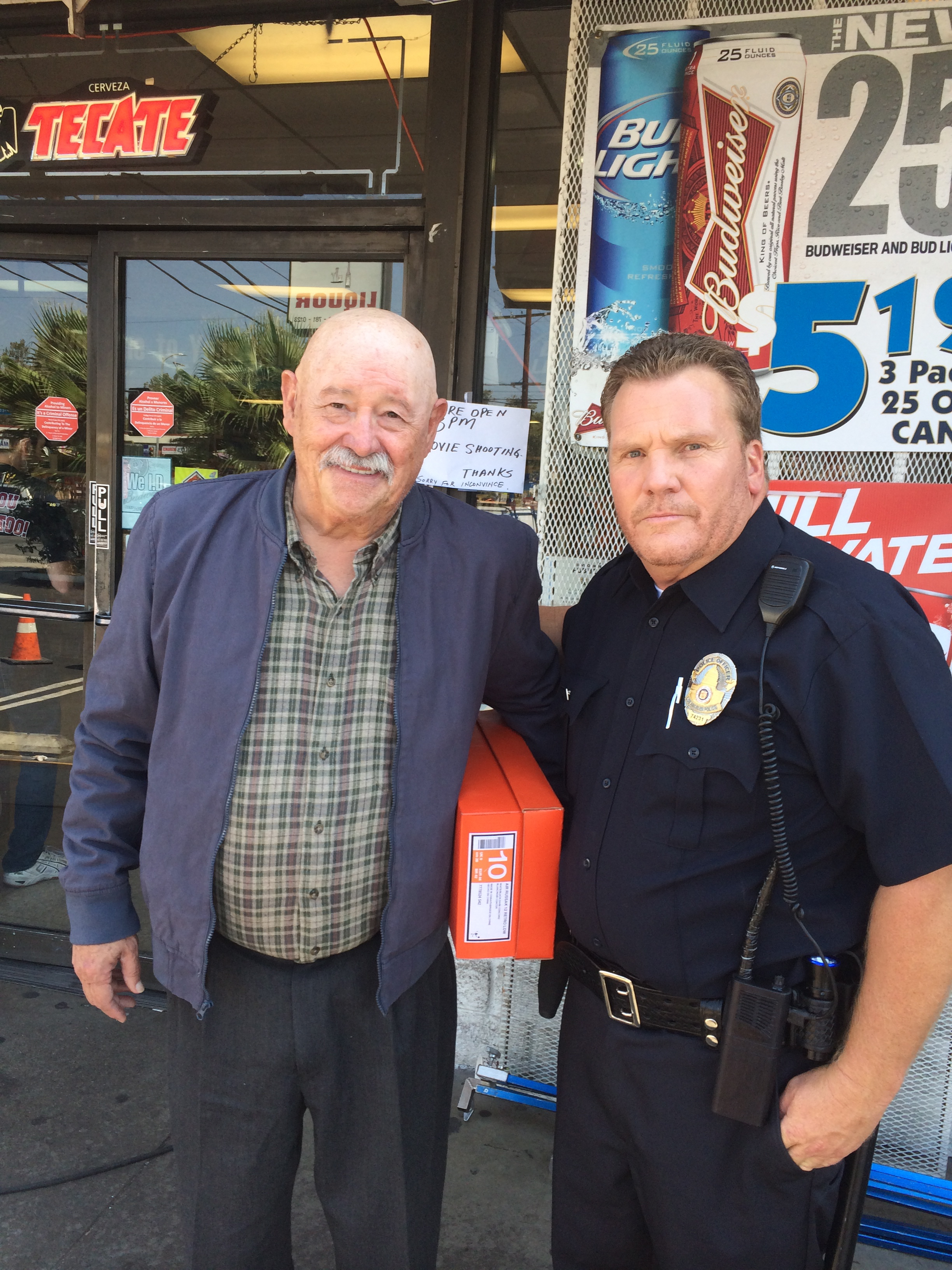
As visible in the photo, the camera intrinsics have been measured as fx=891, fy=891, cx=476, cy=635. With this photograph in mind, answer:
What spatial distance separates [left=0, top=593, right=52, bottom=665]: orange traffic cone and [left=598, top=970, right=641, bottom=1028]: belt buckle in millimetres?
2902

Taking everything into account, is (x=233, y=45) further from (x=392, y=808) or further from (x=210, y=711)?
(x=392, y=808)

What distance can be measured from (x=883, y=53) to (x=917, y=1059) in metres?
2.88

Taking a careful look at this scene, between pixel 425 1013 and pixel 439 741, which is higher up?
pixel 439 741

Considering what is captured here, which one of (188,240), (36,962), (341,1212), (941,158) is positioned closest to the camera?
(341,1212)

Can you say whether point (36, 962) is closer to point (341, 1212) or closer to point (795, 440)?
point (341, 1212)

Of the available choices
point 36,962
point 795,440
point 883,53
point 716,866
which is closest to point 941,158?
point 883,53

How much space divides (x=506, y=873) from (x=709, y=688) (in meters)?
0.52

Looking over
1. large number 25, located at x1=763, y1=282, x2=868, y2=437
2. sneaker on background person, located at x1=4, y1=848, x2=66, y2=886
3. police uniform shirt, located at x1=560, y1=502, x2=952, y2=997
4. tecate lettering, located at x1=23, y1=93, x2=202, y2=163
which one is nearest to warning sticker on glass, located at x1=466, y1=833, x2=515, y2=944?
police uniform shirt, located at x1=560, y1=502, x2=952, y2=997

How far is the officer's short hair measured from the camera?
5.20 feet

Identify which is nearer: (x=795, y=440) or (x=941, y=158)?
(x=941, y=158)

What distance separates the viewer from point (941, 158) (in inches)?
96.3

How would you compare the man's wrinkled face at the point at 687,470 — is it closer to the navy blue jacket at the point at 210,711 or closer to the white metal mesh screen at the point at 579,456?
the navy blue jacket at the point at 210,711

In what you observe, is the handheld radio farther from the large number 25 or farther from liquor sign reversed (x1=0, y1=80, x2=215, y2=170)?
liquor sign reversed (x1=0, y1=80, x2=215, y2=170)

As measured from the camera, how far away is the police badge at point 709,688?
153cm
